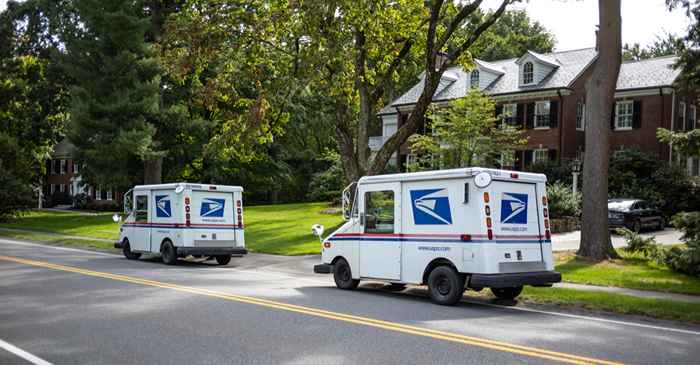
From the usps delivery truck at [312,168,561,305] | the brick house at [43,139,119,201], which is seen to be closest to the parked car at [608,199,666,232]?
the usps delivery truck at [312,168,561,305]

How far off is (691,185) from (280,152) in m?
27.6

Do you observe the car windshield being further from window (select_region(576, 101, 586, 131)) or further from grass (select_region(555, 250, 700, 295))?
window (select_region(576, 101, 586, 131))

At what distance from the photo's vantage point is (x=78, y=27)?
42406 millimetres

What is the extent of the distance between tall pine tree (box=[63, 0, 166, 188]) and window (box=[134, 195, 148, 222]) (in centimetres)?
1652

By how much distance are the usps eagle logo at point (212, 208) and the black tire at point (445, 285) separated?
A: 9641mm

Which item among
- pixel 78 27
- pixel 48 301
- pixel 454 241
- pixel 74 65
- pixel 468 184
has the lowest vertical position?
pixel 48 301

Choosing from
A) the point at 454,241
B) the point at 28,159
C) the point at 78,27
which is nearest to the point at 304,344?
the point at 454,241

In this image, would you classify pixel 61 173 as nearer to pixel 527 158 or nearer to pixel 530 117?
pixel 527 158

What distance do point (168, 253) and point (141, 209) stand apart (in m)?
2.18

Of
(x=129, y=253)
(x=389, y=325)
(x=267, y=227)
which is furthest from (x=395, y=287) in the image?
(x=267, y=227)

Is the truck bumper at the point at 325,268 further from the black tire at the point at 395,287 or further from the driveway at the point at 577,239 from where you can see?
the driveway at the point at 577,239

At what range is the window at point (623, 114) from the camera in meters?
40.3

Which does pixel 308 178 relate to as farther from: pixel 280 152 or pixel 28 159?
pixel 28 159

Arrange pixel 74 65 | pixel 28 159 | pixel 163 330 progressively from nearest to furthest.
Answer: pixel 163 330 → pixel 74 65 → pixel 28 159
